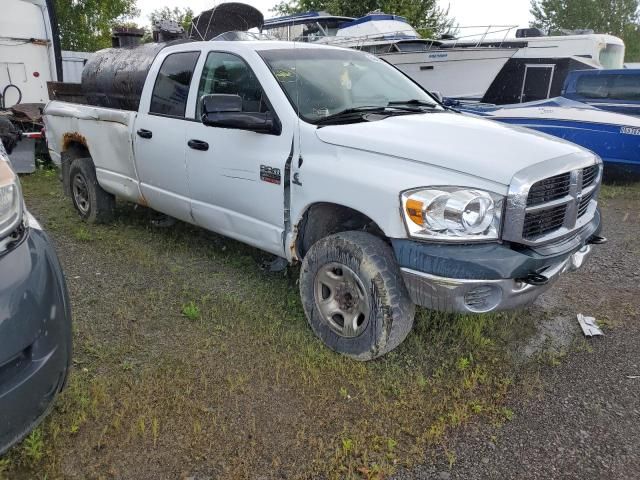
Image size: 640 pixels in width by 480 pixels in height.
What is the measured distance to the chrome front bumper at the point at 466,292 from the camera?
8.79 ft

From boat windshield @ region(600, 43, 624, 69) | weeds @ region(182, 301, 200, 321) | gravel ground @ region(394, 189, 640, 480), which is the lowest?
gravel ground @ region(394, 189, 640, 480)

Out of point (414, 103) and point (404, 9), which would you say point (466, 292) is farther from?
point (404, 9)

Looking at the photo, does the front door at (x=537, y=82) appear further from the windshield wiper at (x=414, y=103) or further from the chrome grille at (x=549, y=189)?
the chrome grille at (x=549, y=189)

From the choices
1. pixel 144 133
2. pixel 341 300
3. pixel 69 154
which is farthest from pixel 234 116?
pixel 69 154

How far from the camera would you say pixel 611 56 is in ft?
38.5

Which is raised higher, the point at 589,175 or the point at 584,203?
the point at 589,175

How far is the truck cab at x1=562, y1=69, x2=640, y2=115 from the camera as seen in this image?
8484 millimetres

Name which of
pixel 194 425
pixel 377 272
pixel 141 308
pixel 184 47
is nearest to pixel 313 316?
pixel 377 272

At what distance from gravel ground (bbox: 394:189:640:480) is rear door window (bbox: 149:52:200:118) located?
10.4ft

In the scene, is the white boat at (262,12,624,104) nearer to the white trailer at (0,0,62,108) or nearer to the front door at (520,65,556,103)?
the front door at (520,65,556,103)

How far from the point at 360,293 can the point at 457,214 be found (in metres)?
0.77

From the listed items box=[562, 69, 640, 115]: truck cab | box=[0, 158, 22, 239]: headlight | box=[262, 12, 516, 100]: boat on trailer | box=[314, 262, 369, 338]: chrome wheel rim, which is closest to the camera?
box=[0, 158, 22, 239]: headlight

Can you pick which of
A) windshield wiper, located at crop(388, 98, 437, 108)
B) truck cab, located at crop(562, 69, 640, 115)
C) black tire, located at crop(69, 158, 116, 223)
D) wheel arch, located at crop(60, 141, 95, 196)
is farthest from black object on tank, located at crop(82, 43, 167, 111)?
truck cab, located at crop(562, 69, 640, 115)

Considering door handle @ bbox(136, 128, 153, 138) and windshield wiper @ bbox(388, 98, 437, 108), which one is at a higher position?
windshield wiper @ bbox(388, 98, 437, 108)
